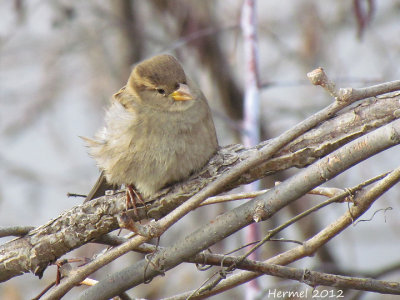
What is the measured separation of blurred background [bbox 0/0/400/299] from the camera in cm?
483

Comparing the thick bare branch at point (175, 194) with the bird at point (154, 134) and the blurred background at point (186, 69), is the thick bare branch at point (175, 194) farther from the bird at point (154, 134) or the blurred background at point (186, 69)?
the blurred background at point (186, 69)

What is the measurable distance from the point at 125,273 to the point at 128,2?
358cm

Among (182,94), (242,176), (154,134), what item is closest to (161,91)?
(182,94)

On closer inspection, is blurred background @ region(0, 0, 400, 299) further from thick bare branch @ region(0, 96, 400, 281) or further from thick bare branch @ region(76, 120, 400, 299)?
Result: thick bare branch @ region(76, 120, 400, 299)

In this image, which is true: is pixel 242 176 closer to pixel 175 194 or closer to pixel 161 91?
pixel 175 194

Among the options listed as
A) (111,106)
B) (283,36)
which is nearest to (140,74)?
(111,106)

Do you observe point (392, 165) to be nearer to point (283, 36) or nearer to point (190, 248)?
point (283, 36)

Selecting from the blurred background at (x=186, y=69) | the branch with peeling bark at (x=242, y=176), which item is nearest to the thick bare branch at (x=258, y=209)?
the branch with peeling bark at (x=242, y=176)

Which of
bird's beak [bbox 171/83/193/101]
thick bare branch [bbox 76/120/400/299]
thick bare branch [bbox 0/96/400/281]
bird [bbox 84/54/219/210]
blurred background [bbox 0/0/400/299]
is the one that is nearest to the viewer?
thick bare branch [bbox 76/120/400/299]

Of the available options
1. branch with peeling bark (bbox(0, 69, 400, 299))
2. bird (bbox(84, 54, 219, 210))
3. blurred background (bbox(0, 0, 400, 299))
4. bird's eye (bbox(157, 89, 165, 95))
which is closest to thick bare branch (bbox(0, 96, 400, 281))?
branch with peeling bark (bbox(0, 69, 400, 299))

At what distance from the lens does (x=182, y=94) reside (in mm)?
2953

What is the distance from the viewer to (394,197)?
194 inches

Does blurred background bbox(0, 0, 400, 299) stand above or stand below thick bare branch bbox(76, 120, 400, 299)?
above

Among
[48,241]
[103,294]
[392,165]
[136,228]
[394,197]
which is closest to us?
[136,228]
